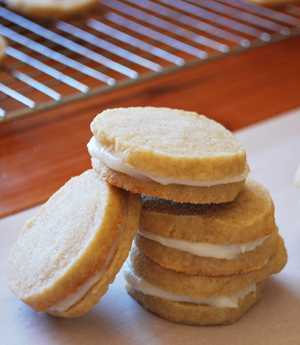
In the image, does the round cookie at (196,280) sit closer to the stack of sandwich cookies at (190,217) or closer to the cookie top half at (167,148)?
the stack of sandwich cookies at (190,217)

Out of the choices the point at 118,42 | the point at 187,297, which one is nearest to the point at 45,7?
the point at 118,42

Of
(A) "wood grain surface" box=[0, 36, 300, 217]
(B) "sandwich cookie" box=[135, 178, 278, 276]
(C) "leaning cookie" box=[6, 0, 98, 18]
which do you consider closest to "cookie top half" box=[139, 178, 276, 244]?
(B) "sandwich cookie" box=[135, 178, 278, 276]

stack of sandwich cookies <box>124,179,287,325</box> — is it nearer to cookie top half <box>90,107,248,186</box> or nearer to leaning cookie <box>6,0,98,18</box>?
cookie top half <box>90,107,248,186</box>

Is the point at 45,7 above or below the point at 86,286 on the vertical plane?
above

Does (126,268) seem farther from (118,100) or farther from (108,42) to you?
(108,42)

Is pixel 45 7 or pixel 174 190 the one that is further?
pixel 45 7

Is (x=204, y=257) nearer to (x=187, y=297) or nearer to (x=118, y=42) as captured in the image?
(x=187, y=297)

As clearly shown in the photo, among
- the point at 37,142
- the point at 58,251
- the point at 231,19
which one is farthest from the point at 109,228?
the point at 231,19

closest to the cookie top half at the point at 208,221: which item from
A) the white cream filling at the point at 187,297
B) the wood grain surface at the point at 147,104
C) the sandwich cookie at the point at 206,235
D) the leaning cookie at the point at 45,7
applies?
the sandwich cookie at the point at 206,235
